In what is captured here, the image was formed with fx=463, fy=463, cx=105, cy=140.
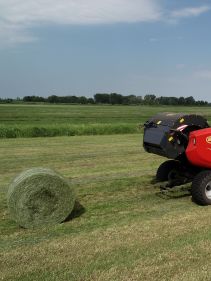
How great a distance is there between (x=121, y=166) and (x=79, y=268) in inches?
287

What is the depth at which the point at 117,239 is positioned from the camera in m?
5.88

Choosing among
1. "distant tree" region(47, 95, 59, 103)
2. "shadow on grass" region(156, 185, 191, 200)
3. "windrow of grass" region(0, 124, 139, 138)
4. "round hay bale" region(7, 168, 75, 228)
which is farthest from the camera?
"distant tree" region(47, 95, 59, 103)

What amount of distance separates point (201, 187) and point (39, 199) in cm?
268

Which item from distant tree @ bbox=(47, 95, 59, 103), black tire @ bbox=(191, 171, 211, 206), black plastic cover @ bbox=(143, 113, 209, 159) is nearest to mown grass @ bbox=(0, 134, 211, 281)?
black tire @ bbox=(191, 171, 211, 206)

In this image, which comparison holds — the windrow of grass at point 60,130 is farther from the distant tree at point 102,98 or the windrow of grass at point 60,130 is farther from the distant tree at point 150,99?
the distant tree at point 102,98

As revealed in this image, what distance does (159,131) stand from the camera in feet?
25.3

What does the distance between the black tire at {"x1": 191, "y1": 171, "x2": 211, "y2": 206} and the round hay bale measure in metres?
2.13

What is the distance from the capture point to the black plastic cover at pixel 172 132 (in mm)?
7508

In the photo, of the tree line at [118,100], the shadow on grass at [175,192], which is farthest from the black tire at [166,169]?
the tree line at [118,100]

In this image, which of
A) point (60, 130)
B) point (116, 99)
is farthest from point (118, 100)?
point (60, 130)

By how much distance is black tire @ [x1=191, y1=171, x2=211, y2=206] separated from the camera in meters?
7.50

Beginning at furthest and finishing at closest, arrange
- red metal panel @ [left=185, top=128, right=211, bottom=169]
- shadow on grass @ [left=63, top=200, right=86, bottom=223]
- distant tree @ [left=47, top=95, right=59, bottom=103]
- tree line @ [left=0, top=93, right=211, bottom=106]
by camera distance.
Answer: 1. distant tree @ [left=47, top=95, right=59, bottom=103]
2. tree line @ [left=0, top=93, right=211, bottom=106]
3. red metal panel @ [left=185, top=128, right=211, bottom=169]
4. shadow on grass @ [left=63, top=200, right=86, bottom=223]

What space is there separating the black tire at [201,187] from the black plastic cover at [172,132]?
0.50 m

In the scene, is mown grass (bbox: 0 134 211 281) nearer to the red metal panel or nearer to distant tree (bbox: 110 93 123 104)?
the red metal panel
